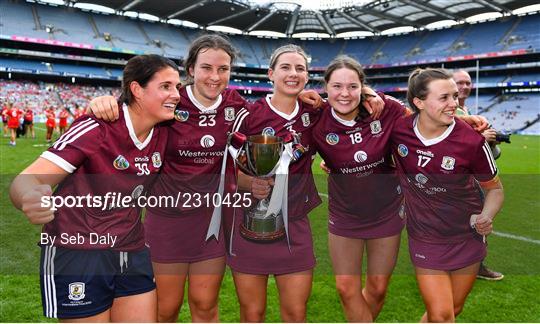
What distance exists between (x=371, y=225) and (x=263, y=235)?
0.94 m

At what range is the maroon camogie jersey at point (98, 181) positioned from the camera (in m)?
2.10

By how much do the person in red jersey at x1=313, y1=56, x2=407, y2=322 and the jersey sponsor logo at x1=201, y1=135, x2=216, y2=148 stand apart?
0.75 meters

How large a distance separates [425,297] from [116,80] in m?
51.1

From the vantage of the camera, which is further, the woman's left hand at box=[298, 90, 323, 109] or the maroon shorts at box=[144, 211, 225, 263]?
the woman's left hand at box=[298, 90, 323, 109]

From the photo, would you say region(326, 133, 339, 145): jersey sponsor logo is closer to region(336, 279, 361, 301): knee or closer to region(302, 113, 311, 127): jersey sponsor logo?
region(302, 113, 311, 127): jersey sponsor logo

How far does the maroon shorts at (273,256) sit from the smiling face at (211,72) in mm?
1000

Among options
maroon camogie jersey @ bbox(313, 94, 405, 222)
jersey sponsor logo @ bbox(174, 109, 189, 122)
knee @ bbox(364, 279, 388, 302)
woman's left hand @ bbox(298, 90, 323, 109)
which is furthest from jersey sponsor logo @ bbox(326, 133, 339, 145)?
knee @ bbox(364, 279, 388, 302)

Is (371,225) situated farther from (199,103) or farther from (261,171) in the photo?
(199,103)

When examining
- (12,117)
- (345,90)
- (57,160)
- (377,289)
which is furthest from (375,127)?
(12,117)

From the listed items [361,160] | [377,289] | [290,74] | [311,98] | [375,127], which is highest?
[290,74]

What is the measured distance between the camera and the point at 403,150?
287 centimetres

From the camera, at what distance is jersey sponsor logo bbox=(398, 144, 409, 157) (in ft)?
9.35

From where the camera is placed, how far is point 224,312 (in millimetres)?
3564

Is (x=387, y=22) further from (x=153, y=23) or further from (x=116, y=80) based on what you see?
(x=116, y=80)
